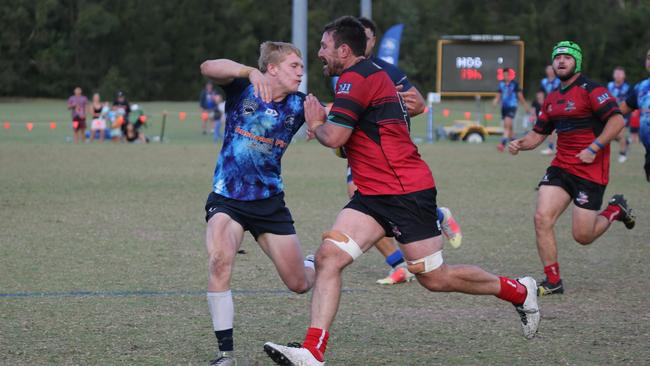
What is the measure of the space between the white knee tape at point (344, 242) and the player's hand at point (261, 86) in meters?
0.85

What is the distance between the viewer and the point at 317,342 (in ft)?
19.3

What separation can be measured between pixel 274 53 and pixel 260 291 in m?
2.81

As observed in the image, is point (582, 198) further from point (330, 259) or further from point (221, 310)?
point (221, 310)

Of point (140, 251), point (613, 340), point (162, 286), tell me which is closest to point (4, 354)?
point (162, 286)

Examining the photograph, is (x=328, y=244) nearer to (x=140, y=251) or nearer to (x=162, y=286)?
(x=162, y=286)

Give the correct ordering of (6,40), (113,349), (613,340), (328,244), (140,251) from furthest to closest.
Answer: (6,40) < (140,251) < (613,340) < (113,349) < (328,244)

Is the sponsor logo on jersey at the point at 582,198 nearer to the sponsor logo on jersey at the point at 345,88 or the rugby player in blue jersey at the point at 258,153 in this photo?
the rugby player in blue jersey at the point at 258,153

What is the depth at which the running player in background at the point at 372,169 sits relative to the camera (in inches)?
240

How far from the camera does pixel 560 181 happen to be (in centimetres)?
901

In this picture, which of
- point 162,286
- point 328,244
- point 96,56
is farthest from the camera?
point 96,56

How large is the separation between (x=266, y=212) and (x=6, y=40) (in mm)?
68893

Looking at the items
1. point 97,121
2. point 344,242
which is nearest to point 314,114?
point 344,242

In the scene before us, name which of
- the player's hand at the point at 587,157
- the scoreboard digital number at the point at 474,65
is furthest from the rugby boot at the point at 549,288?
the scoreboard digital number at the point at 474,65

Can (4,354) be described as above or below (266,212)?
below
